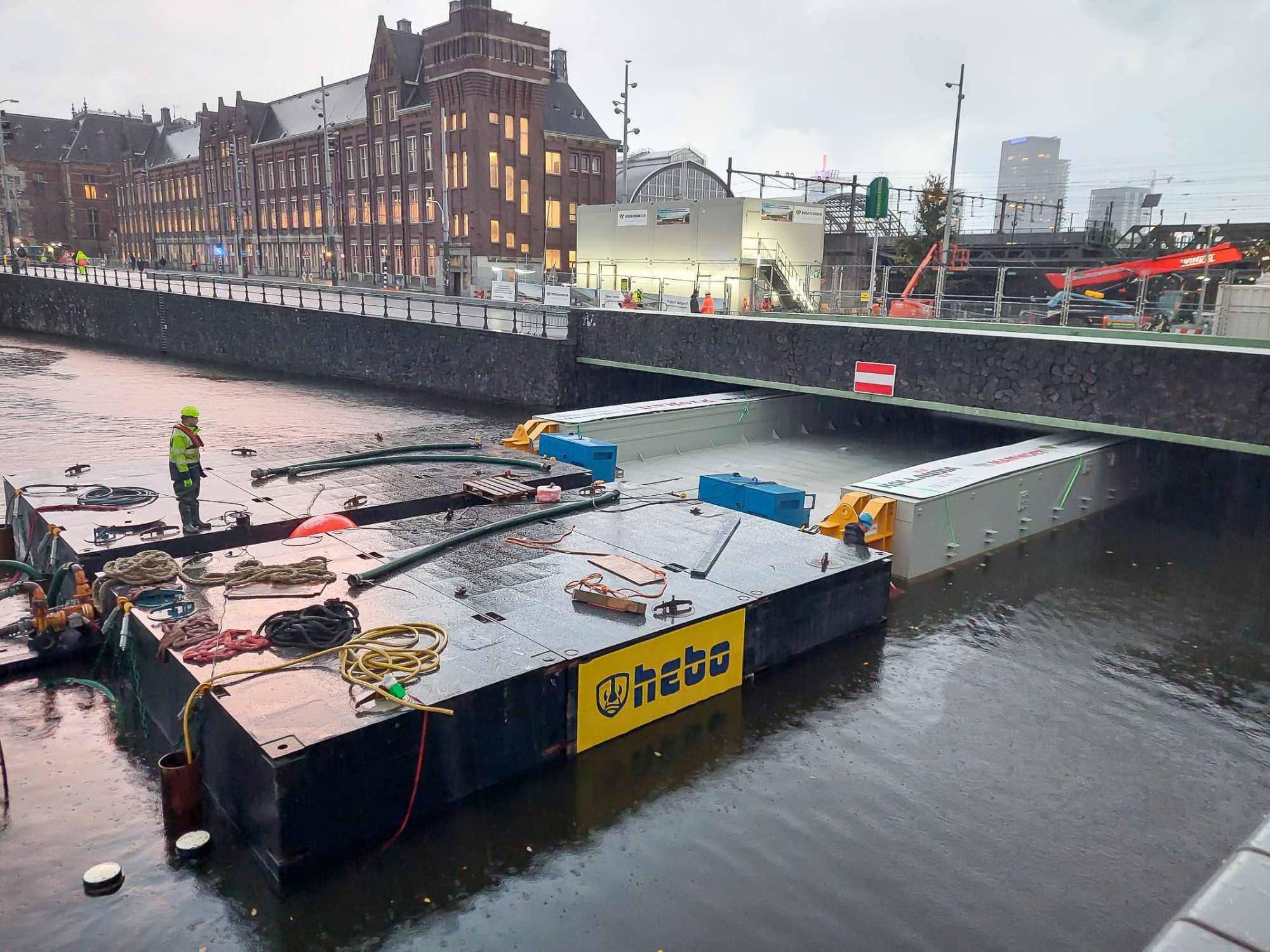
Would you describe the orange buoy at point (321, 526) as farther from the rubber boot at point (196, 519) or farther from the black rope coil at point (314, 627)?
the black rope coil at point (314, 627)

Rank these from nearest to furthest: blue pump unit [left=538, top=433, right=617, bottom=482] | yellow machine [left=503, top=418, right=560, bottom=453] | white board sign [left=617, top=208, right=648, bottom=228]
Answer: blue pump unit [left=538, top=433, right=617, bottom=482] < yellow machine [left=503, top=418, right=560, bottom=453] < white board sign [left=617, top=208, right=648, bottom=228]

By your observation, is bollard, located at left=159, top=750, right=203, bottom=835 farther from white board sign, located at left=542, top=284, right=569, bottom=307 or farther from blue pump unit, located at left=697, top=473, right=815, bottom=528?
white board sign, located at left=542, top=284, right=569, bottom=307

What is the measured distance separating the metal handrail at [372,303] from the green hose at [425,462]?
13.9 metres

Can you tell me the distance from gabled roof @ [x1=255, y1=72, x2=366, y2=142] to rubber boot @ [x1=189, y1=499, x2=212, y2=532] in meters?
70.9

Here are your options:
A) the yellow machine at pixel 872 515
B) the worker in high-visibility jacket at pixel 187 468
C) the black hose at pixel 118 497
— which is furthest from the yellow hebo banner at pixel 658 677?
the black hose at pixel 118 497

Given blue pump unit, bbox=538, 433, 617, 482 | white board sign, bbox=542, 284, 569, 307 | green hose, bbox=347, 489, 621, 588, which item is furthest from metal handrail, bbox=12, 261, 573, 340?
green hose, bbox=347, 489, 621, 588

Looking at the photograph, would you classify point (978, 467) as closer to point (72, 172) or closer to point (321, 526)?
point (321, 526)

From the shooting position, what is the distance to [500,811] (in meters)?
7.58

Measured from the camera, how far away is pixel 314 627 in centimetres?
820

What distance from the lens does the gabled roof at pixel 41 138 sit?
111 m

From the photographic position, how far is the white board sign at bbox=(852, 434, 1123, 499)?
1409cm

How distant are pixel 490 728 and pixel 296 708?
5.32 ft

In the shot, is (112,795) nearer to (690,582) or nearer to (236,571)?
(236,571)

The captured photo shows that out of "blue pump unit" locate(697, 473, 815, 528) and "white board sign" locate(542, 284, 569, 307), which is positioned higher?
"white board sign" locate(542, 284, 569, 307)
